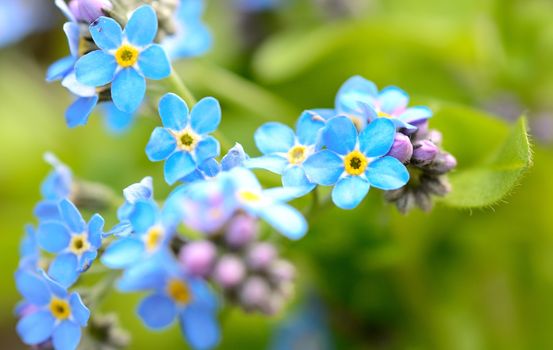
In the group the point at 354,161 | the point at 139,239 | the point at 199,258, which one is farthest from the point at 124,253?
the point at 354,161

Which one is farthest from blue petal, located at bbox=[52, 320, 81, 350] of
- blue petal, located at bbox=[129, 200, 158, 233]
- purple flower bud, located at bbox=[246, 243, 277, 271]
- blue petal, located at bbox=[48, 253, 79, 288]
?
purple flower bud, located at bbox=[246, 243, 277, 271]

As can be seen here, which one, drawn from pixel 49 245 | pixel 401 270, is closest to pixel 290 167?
pixel 49 245

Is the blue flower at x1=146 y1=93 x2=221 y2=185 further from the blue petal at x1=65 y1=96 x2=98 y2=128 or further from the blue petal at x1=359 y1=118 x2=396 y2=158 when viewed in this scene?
the blue petal at x1=359 y1=118 x2=396 y2=158

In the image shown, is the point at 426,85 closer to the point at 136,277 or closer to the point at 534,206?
the point at 534,206

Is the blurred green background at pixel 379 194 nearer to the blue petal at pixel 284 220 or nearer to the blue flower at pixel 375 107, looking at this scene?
the blue flower at pixel 375 107

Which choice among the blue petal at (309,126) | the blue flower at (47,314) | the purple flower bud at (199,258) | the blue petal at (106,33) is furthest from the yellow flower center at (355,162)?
the blue flower at (47,314)

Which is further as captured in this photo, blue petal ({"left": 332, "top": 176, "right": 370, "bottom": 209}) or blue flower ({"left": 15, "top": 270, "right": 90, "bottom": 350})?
blue flower ({"left": 15, "top": 270, "right": 90, "bottom": 350})
